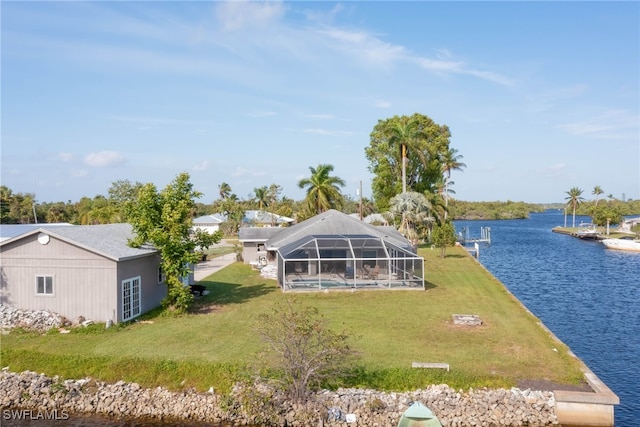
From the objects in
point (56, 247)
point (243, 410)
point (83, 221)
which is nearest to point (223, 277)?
point (56, 247)

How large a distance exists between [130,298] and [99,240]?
2.79m

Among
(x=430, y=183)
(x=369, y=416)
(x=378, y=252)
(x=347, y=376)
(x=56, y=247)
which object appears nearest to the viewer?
(x=369, y=416)

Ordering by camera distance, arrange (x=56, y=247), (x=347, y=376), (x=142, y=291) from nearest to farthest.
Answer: (x=347, y=376), (x=56, y=247), (x=142, y=291)

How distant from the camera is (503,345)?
17.2 metres

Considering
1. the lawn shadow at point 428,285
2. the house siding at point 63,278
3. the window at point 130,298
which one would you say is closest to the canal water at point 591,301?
the lawn shadow at point 428,285

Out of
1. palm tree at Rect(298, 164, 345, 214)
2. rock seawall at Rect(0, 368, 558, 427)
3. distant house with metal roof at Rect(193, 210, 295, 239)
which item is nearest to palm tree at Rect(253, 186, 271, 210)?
distant house with metal roof at Rect(193, 210, 295, 239)

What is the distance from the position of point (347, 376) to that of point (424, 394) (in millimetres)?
2249

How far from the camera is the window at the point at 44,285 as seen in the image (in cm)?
1938

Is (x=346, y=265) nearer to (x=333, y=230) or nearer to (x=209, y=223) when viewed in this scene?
(x=333, y=230)

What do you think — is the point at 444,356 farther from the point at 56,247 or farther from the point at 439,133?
the point at 439,133

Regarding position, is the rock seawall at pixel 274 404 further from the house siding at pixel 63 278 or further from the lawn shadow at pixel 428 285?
the lawn shadow at pixel 428 285

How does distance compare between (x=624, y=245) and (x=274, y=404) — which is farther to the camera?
(x=624, y=245)

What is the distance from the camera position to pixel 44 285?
19.4m
